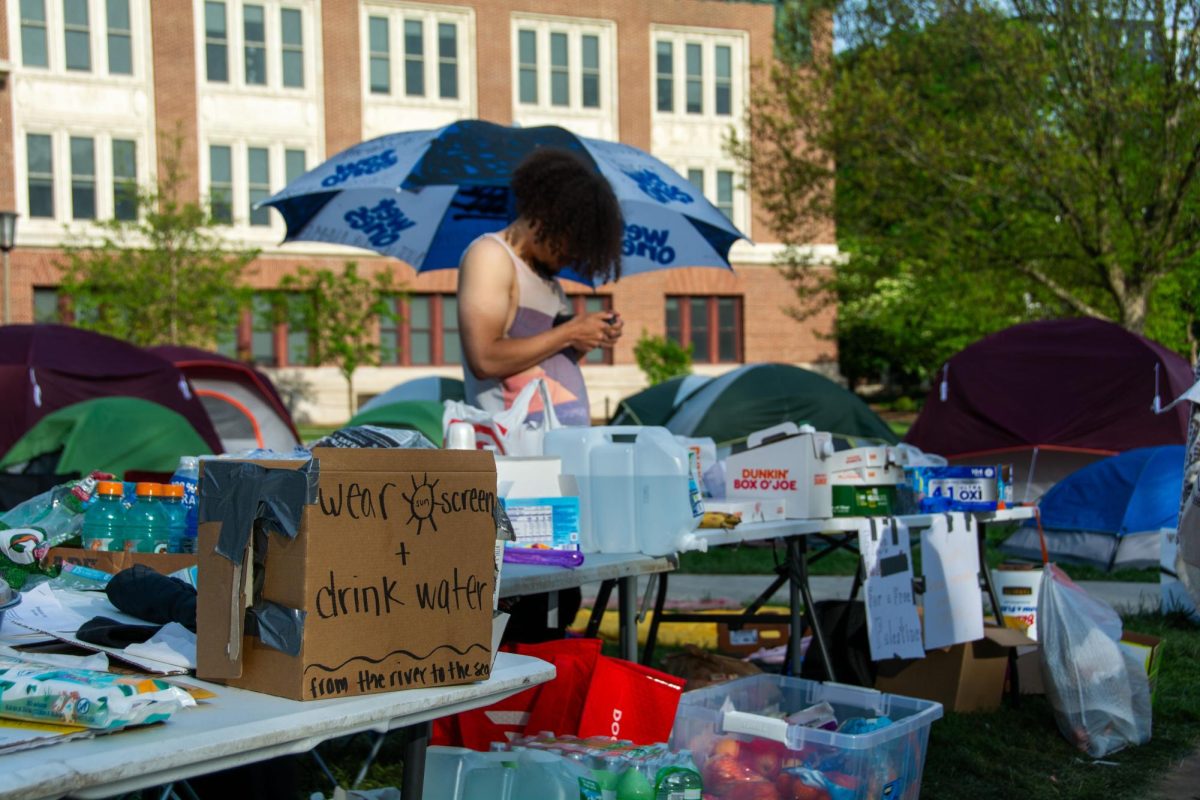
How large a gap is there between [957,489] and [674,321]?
96.2 feet

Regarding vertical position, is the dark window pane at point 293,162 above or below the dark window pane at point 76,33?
below

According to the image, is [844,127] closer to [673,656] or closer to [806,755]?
[673,656]

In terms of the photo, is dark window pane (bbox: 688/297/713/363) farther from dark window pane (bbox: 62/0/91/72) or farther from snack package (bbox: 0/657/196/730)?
snack package (bbox: 0/657/196/730)

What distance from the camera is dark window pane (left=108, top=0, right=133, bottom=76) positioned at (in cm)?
2858

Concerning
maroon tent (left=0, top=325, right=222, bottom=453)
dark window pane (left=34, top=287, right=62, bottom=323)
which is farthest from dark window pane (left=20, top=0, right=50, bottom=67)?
maroon tent (left=0, top=325, right=222, bottom=453)

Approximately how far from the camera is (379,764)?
433 centimetres

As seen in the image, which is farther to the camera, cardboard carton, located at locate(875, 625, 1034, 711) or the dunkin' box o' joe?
cardboard carton, located at locate(875, 625, 1034, 711)

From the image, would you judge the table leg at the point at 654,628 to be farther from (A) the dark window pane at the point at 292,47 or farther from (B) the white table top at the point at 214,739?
(A) the dark window pane at the point at 292,47

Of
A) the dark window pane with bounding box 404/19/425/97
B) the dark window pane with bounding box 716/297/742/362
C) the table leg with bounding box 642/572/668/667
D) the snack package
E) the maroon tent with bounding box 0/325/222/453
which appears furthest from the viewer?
the dark window pane with bounding box 716/297/742/362

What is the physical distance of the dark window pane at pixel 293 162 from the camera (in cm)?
2998

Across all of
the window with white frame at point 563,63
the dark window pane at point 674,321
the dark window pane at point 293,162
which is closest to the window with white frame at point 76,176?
the dark window pane at point 293,162

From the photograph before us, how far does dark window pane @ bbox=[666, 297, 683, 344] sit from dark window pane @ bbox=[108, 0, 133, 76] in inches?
612

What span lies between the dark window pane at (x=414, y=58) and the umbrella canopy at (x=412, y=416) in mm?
19962

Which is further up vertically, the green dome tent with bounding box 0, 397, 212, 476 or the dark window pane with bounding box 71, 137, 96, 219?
the dark window pane with bounding box 71, 137, 96, 219
